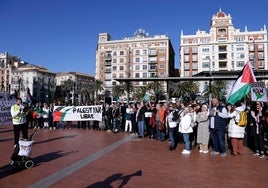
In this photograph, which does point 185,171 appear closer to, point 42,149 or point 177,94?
point 42,149

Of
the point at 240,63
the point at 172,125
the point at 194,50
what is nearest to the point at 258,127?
the point at 172,125

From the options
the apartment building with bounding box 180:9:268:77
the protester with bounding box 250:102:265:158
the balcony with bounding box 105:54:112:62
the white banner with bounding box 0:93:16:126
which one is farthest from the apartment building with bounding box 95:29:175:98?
the protester with bounding box 250:102:265:158

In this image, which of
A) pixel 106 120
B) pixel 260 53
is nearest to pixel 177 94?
pixel 260 53

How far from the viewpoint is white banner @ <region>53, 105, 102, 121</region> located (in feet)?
61.1

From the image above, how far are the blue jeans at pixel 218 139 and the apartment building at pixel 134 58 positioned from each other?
85.7 metres

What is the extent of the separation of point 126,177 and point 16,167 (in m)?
2.93

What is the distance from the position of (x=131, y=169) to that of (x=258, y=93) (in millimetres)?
5605

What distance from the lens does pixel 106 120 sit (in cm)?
1817

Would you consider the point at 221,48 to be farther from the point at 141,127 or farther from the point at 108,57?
the point at 141,127

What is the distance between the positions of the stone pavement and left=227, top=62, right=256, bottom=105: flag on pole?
208cm

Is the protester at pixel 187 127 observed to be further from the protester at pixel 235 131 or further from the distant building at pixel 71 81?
the distant building at pixel 71 81

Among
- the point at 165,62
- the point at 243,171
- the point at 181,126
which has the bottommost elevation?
the point at 243,171

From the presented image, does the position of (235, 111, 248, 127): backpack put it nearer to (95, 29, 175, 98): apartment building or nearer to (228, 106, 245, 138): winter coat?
(228, 106, 245, 138): winter coat

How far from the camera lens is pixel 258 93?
33.9ft
